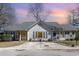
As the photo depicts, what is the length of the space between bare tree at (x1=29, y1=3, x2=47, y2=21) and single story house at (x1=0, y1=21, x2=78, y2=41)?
0.22 ft

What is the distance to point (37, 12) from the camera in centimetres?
805

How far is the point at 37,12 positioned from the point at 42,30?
0.81 feet

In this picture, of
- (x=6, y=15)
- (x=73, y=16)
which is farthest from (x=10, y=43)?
(x=73, y=16)

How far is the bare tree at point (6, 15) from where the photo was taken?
806cm

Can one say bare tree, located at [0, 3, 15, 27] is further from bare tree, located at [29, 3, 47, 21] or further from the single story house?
bare tree, located at [29, 3, 47, 21]

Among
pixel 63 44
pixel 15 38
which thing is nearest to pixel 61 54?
pixel 63 44

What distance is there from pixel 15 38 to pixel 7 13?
1.14 feet

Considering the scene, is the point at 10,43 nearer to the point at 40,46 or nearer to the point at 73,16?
the point at 40,46

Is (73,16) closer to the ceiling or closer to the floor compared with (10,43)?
closer to the ceiling

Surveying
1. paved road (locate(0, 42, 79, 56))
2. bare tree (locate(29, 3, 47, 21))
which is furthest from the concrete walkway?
bare tree (locate(29, 3, 47, 21))

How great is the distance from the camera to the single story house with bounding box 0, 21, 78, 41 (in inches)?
317

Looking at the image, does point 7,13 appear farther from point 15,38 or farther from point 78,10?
point 78,10

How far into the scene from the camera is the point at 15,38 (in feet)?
26.6

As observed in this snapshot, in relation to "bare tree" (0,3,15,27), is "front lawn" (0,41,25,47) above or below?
below
